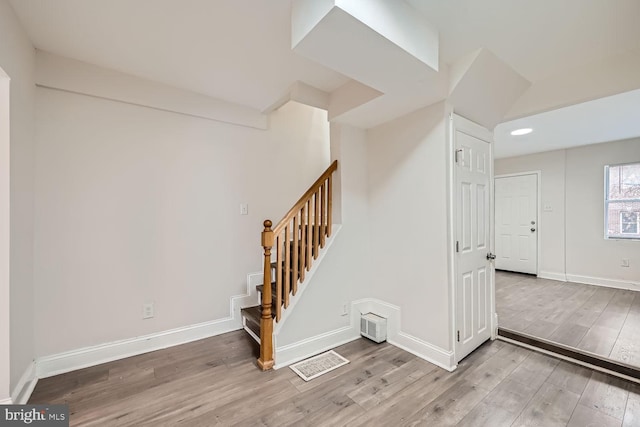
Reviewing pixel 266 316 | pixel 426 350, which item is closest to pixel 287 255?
pixel 266 316

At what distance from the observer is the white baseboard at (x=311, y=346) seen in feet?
7.32

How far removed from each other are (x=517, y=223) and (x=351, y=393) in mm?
5089

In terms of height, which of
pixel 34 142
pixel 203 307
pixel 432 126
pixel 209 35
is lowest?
pixel 203 307

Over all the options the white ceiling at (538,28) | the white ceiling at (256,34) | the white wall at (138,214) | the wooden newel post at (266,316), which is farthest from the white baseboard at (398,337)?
the white ceiling at (538,28)

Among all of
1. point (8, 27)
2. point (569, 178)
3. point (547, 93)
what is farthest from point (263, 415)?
point (569, 178)

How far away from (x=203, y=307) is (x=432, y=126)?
108 inches

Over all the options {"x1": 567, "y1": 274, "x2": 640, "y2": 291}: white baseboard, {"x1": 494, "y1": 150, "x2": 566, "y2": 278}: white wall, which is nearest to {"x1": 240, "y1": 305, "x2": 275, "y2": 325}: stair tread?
{"x1": 494, "y1": 150, "x2": 566, "y2": 278}: white wall

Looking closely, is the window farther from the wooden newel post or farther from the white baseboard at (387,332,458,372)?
the wooden newel post

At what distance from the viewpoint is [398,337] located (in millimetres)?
2570

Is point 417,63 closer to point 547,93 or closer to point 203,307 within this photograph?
point 547,93

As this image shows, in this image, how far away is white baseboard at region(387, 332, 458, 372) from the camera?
2174 mm

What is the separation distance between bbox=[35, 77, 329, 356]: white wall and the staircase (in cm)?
60

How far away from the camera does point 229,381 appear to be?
79.4 inches

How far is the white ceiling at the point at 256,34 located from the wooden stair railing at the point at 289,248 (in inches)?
→ 42.9
